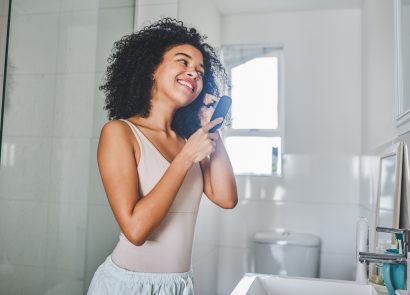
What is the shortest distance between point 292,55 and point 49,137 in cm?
158

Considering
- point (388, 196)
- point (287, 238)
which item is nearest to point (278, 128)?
point (287, 238)

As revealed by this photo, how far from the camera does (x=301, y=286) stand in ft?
3.71

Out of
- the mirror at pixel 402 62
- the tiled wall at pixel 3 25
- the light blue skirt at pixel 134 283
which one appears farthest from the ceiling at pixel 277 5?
the light blue skirt at pixel 134 283

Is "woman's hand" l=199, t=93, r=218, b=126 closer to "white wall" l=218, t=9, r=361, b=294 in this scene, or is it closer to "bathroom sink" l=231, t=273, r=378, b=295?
"bathroom sink" l=231, t=273, r=378, b=295

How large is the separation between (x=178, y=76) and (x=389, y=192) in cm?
79

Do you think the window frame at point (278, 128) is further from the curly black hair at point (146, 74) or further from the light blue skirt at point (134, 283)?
the light blue skirt at point (134, 283)

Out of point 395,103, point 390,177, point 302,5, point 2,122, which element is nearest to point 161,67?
point 2,122

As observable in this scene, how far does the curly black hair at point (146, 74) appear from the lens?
3.51 feet

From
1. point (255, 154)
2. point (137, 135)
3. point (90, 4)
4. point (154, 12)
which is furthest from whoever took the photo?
point (255, 154)

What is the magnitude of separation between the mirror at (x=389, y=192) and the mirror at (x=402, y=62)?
94 millimetres

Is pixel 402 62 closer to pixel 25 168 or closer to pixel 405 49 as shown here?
pixel 405 49

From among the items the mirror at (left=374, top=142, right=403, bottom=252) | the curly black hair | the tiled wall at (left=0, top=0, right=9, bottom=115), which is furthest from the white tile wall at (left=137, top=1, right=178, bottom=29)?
the mirror at (left=374, top=142, right=403, bottom=252)

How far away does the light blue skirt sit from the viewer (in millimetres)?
908

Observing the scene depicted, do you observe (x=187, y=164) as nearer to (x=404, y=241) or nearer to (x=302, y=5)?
(x=404, y=241)
